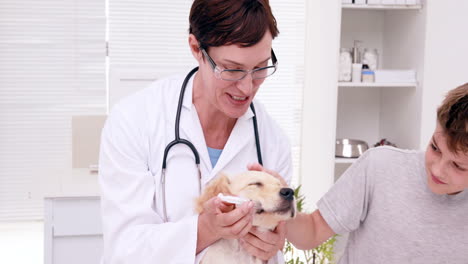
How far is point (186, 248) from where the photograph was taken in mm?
1305

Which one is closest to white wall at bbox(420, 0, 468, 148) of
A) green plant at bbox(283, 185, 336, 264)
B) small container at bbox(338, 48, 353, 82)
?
small container at bbox(338, 48, 353, 82)

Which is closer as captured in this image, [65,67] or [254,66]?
[254,66]

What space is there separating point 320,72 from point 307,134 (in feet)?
1.55

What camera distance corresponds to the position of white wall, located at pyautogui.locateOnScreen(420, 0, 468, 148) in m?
3.18

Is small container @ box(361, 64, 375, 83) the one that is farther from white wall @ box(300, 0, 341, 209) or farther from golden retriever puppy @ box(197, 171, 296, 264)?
golden retriever puppy @ box(197, 171, 296, 264)

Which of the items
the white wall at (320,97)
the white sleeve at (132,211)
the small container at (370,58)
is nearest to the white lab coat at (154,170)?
the white sleeve at (132,211)

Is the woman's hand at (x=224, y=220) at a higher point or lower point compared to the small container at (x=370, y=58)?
lower

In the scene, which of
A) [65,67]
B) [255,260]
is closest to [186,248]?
[255,260]

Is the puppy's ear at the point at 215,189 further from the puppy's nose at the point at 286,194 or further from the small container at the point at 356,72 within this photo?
the small container at the point at 356,72

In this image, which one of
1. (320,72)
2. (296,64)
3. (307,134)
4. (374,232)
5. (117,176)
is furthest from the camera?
(296,64)

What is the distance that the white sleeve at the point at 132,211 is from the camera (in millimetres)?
1310

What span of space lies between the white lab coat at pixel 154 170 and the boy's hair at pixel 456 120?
1.48 ft

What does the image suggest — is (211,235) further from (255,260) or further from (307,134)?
(307,134)

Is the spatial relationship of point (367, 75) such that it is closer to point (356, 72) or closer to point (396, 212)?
point (356, 72)
